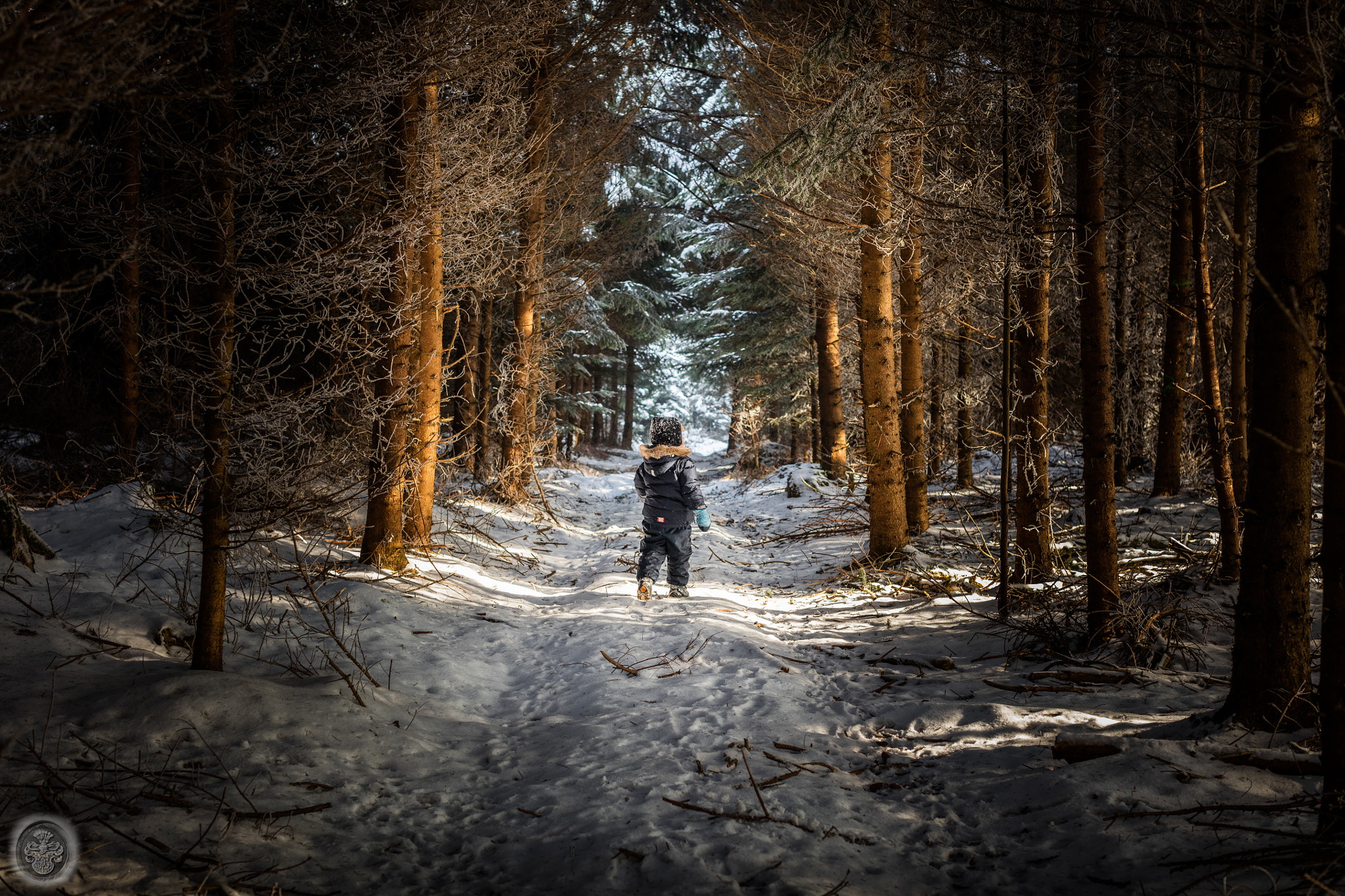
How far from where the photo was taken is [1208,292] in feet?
18.2

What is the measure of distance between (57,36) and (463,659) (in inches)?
168

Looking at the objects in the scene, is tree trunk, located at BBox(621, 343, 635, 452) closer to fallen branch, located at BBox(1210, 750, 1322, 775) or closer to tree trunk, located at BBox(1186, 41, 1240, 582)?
tree trunk, located at BBox(1186, 41, 1240, 582)

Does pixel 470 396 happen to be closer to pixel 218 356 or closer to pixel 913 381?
pixel 913 381

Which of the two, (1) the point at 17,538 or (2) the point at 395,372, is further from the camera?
(2) the point at 395,372

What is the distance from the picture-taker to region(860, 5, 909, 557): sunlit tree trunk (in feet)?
23.1

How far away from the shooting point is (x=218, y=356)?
3.54 metres

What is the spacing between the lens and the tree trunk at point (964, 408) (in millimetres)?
11242

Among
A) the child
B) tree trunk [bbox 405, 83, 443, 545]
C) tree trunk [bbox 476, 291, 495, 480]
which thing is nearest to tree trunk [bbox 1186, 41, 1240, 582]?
the child

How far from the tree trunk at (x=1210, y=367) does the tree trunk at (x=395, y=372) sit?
6322 mm

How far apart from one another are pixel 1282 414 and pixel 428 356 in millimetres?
6726

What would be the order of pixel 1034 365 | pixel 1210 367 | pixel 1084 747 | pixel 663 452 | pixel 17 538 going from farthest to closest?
pixel 663 452 → pixel 1034 365 → pixel 1210 367 → pixel 17 538 → pixel 1084 747

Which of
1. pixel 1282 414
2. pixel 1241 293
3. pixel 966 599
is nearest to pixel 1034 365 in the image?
pixel 1241 293

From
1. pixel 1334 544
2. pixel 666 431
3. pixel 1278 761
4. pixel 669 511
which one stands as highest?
pixel 666 431

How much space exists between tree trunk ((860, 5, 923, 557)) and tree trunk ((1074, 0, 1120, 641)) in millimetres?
2438
